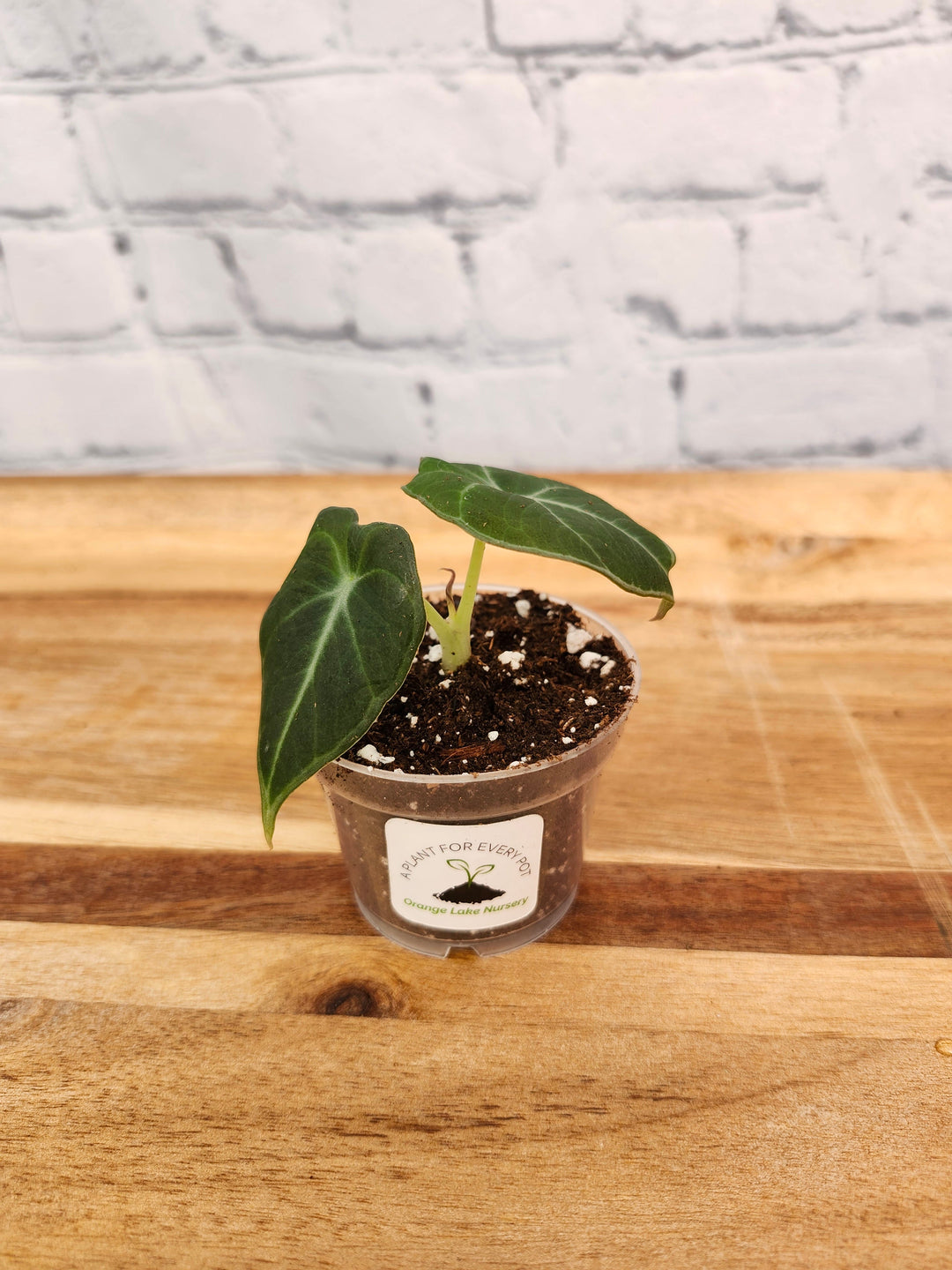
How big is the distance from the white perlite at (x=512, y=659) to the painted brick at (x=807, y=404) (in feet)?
2.69

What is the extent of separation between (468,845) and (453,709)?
0.27 ft

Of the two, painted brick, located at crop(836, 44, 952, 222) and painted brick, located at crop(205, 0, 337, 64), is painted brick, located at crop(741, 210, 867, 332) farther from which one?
painted brick, located at crop(205, 0, 337, 64)

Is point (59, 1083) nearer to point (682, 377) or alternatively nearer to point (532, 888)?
point (532, 888)

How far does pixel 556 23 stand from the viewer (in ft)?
3.78

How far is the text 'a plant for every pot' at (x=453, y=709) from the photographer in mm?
468

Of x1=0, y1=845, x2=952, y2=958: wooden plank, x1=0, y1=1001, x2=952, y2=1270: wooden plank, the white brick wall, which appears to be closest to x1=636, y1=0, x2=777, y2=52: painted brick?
the white brick wall

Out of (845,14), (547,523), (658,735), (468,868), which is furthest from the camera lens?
(845,14)

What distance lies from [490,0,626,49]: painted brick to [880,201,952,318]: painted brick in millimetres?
450

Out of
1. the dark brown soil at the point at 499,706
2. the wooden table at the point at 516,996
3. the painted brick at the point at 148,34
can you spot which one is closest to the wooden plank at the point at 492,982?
the wooden table at the point at 516,996

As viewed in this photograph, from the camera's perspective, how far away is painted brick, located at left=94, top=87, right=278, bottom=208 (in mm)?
1214

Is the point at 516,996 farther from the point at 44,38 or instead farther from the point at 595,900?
the point at 44,38

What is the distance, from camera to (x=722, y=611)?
0.99 metres

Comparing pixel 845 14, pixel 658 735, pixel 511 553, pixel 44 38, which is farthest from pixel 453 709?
pixel 44 38

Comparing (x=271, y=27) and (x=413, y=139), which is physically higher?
(x=271, y=27)
